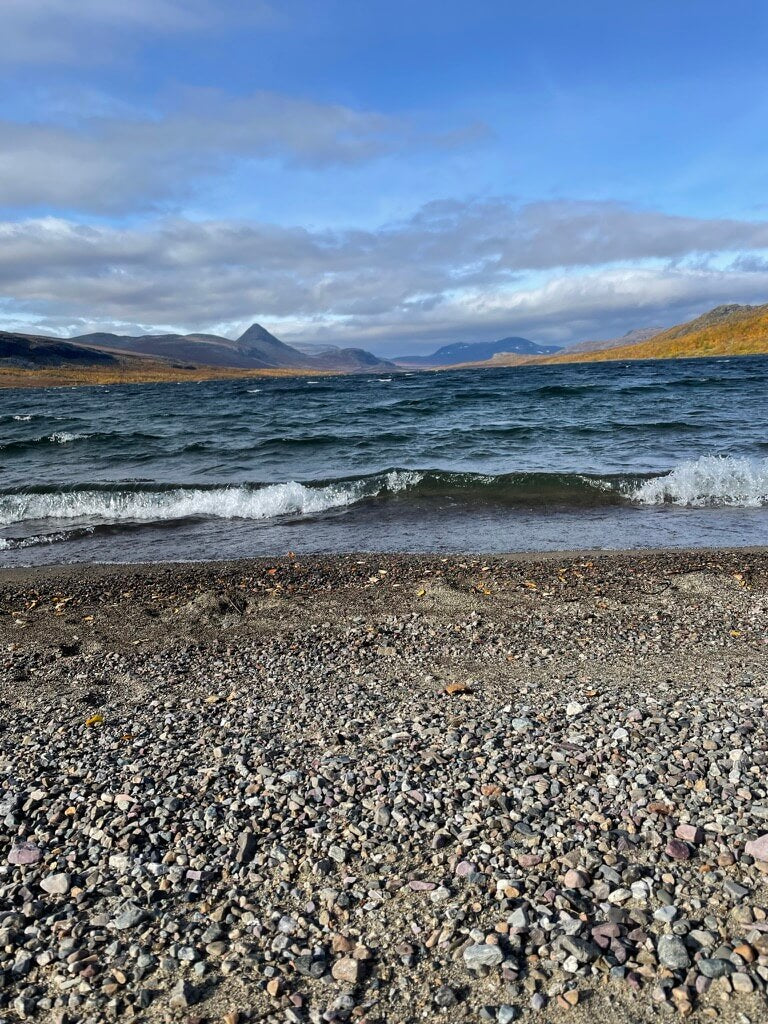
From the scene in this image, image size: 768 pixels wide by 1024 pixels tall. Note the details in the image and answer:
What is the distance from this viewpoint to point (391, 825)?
163 inches

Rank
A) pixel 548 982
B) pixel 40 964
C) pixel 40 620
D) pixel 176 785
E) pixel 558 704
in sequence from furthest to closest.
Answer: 1. pixel 40 620
2. pixel 558 704
3. pixel 176 785
4. pixel 40 964
5. pixel 548 982

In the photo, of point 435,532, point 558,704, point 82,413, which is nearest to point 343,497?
point 435,532

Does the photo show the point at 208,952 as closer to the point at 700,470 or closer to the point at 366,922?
the point at 366,922

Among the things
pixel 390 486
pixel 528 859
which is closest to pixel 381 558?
pixel 390 486

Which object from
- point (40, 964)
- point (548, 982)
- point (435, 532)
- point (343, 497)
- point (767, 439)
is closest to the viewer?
point (548, 982)

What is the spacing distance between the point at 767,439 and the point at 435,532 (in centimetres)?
1592

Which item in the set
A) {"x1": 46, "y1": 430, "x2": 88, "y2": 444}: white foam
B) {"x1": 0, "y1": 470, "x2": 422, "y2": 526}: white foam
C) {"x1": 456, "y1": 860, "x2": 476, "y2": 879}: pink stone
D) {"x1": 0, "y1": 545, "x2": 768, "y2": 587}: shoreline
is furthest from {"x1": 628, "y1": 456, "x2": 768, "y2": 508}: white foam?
{"x1": 46, "y1": 430, "x2": 88, "y2": 444}: white foam

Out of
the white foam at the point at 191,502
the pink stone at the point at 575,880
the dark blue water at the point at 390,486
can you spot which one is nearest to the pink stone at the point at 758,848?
the pink stone at the point at 575,880

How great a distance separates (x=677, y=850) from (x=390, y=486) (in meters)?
14.4

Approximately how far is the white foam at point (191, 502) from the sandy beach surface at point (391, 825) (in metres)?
8.80

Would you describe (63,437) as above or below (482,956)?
above

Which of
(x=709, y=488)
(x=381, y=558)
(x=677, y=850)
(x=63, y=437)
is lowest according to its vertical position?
(x=381, y=558)

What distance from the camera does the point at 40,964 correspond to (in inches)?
129

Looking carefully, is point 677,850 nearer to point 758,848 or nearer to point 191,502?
point 758,848
